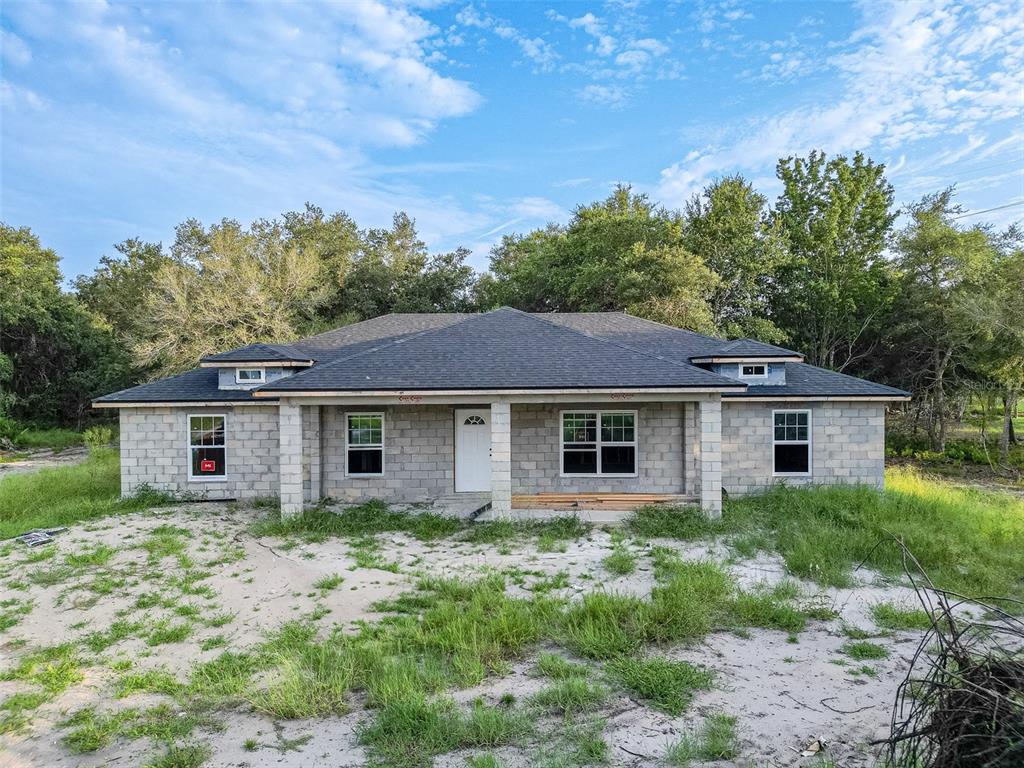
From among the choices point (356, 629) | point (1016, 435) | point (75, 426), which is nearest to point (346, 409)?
point (356, 629)

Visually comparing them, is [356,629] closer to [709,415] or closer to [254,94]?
[709,415]

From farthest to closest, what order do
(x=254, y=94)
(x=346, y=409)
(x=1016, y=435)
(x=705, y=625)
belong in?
(x=1016, y=435)
(x=254, y=94)
(x=346, y=409)
(x=705, y=625)

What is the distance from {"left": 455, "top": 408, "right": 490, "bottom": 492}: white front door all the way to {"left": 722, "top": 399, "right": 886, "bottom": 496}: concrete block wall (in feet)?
18.6

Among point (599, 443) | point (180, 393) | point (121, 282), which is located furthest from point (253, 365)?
point (121, 282)

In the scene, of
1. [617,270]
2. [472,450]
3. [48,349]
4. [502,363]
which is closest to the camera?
[502,363]

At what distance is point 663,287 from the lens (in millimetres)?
20125

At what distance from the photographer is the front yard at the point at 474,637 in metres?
3.96

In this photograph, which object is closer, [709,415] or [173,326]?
[709,415]

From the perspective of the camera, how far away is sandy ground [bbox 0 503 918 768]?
12.7 ft

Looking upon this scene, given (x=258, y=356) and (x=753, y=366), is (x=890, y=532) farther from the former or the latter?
(x=258, y=356)

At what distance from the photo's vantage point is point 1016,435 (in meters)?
26.0

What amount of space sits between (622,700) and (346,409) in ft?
30.8

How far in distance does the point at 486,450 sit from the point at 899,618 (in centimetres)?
829

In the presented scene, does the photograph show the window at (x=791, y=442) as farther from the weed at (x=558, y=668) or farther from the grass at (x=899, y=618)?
the weed at (x=558, y=668)
